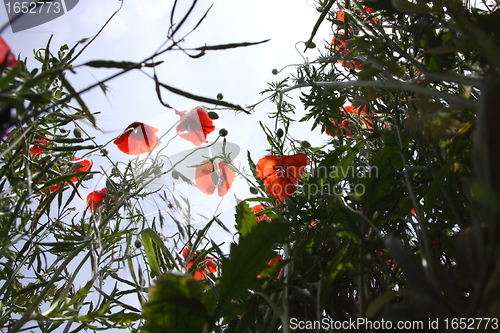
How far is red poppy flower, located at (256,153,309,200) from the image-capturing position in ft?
2.26

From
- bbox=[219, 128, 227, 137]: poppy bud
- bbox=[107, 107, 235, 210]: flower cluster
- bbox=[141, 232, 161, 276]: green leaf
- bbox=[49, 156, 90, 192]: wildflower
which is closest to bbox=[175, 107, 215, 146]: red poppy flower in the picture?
bbox=[107, 107, 235, 210]: flower cluster

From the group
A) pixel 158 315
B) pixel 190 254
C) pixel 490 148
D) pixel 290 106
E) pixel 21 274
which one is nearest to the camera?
pixel 490 148

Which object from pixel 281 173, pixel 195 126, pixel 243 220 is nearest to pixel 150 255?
pixel 243 220

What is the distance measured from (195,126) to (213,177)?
0.15 m

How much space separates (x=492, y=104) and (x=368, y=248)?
191 mm

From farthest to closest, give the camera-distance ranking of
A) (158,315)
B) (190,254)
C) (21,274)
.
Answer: (21,274), (190,254), (158,315)

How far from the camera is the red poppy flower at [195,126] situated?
0.91 m

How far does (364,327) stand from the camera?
1.21 ft

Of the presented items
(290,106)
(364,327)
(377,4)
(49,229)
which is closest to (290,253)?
(364,327)

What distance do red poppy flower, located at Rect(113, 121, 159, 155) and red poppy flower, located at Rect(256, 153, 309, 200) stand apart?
0.34m

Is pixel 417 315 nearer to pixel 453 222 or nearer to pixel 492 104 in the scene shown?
pixel 492 104

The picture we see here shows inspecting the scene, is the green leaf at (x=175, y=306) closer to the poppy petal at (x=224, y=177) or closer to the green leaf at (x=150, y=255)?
the green leaf at (x=150, y=255)

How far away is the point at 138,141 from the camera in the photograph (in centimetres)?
96

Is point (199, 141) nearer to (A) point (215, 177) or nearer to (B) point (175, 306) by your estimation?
(A) point (215, 177)
